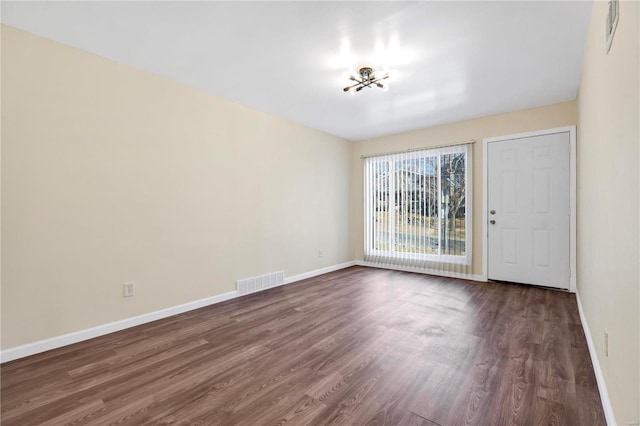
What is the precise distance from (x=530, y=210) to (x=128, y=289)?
4.98 m

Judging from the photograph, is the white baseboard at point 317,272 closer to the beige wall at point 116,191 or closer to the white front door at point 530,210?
the beige wall at point 116,191

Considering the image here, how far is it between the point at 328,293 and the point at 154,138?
275 cm

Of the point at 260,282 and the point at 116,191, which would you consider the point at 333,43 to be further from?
the point at 260,282

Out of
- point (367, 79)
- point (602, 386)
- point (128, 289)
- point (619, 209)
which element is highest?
point (367, 79)

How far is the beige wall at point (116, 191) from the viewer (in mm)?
2221

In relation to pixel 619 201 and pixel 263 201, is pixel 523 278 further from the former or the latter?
pixel 263 201

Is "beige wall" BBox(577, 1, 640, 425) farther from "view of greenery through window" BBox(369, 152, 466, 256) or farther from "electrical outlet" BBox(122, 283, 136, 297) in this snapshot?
"electrical outlet" BBox(122, 283, 136, 297)

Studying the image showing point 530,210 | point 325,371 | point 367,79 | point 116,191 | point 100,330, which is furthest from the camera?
point 530,210

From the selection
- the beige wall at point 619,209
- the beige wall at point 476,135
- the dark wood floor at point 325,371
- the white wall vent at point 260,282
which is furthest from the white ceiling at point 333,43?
the dark wood floor at point 325,371

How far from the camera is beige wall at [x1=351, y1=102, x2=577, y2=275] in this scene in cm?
385

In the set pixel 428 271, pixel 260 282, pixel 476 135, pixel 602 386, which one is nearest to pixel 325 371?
pixel 602 386

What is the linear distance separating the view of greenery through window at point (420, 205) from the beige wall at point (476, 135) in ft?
0.64

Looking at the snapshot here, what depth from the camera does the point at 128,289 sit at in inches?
109

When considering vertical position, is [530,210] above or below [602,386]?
above
